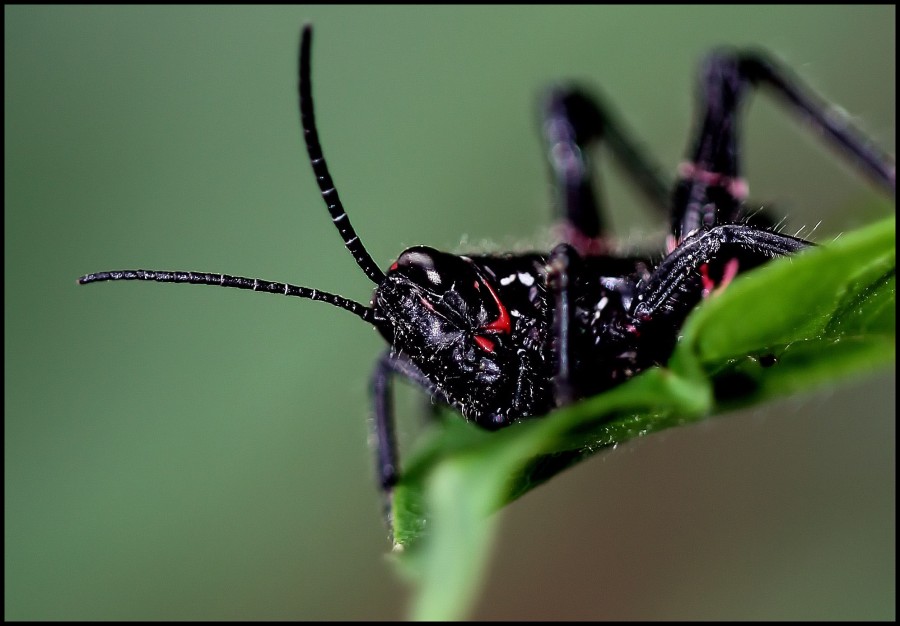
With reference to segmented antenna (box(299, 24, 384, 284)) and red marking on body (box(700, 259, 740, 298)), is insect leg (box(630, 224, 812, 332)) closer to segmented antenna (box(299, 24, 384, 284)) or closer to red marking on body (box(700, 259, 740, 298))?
red marking on body (box(700, 259, 740, 298))

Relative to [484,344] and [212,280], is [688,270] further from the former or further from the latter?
[212,280]

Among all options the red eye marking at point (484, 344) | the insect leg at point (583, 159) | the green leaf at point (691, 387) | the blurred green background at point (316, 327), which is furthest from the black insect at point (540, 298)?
the blurred green background at point (316, 327)

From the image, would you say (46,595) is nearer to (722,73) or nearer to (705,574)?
(705,574)

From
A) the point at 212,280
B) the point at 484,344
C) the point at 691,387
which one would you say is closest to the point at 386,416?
the point at 484,344

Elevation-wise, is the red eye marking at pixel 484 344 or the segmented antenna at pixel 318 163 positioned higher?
the segmented antenna at pixel 318 163

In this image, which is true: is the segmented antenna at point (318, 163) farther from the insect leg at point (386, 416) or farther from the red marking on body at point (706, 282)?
the red marking on body at point (706, 282)

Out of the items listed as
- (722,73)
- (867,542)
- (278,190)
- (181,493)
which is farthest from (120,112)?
(867,542)
